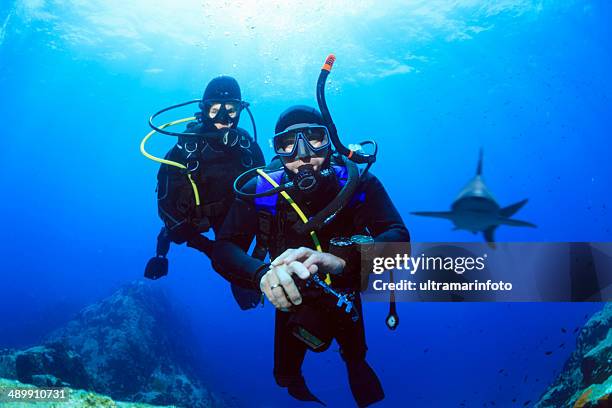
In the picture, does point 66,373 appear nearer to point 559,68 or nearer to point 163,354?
point 163,354

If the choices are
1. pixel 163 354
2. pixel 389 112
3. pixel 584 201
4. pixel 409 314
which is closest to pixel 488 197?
pixel 163 354

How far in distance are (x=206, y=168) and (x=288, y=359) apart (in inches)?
114

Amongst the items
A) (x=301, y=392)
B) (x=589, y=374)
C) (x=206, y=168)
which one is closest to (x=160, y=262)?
(x=206, y=168)

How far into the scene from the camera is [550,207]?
9725 centimetres

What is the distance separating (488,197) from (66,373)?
1217cm

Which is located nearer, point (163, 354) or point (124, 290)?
point (163, 354)

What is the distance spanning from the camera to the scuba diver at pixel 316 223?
297cm

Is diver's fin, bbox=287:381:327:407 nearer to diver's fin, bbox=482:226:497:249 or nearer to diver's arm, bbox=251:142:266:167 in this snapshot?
diver's fin, bbox=482:226:497:249

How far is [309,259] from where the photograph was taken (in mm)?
2344

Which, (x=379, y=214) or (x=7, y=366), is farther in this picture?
(x=7, y=366)

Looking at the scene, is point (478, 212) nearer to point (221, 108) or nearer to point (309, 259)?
point (309, 259)

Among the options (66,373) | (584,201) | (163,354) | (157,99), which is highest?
(584,201)

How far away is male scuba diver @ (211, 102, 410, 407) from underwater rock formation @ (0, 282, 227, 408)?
7.43 metres

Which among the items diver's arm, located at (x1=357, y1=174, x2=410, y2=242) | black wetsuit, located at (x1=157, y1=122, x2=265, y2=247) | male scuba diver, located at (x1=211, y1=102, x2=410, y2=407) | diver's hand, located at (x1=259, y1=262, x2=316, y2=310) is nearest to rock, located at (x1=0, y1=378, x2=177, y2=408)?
black wetsuit, located at (x1=157, y1=122, x2=265, y2=247)
